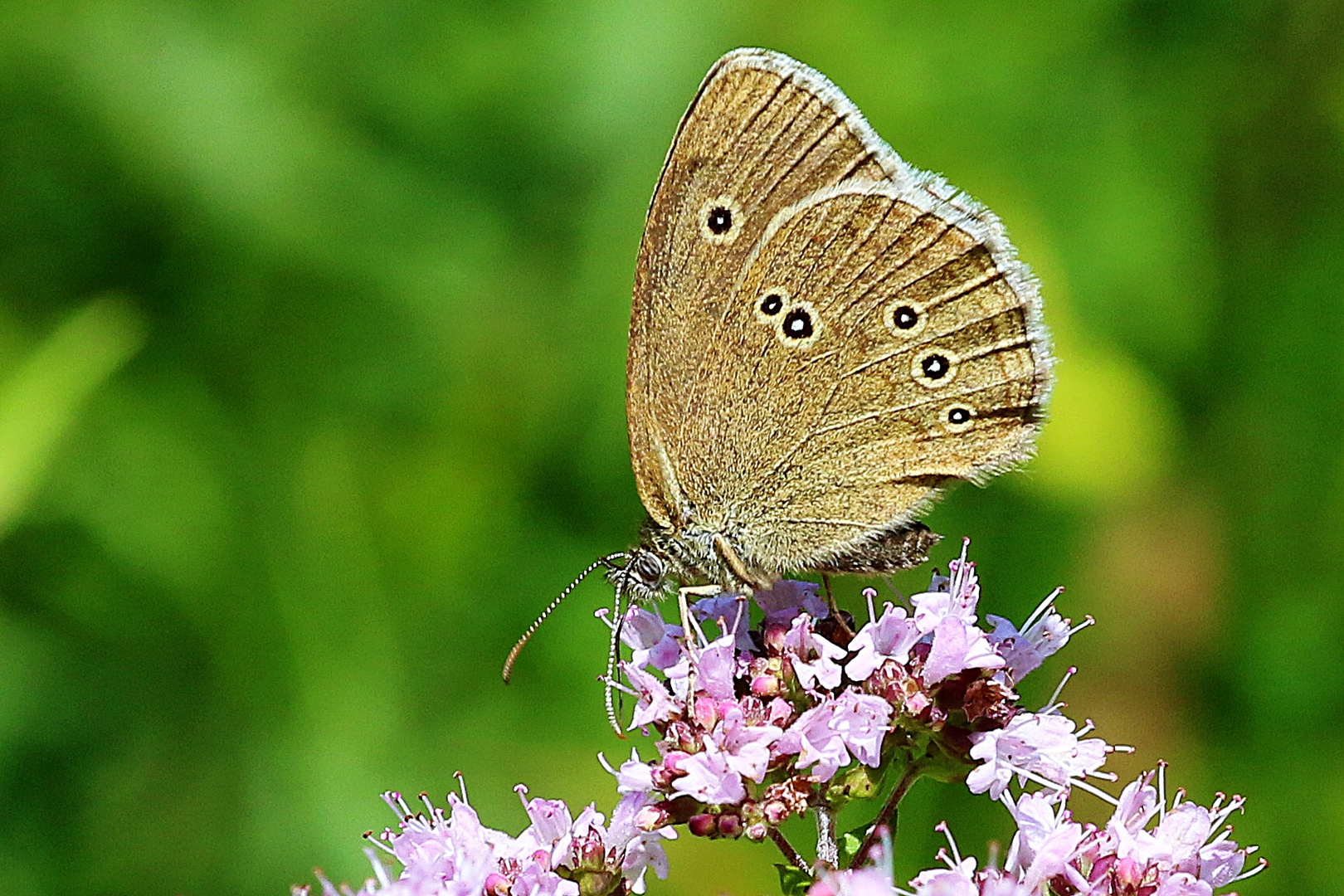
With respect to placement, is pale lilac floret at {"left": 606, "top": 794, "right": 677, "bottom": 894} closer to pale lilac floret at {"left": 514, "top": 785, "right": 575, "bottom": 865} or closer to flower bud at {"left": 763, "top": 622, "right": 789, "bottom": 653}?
pale lilac floret at {"left": 514, "top": 785, "right": 575, "bottom": 865}

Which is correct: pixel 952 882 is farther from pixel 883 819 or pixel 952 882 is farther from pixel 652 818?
pixel 652 818

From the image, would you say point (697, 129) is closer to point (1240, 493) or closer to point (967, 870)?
point (967, 870)

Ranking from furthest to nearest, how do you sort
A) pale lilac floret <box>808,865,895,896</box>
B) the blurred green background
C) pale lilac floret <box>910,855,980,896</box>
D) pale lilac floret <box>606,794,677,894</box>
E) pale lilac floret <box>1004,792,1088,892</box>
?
the blurred green background → pale lilac floret <box>606,794,677,894</box> → pale lilac floret <box>1004,792,1088,892</box> → pale lilac floret <box>910,855,980,896</box> → pale lilac floret <box>808,865,895,896</box>

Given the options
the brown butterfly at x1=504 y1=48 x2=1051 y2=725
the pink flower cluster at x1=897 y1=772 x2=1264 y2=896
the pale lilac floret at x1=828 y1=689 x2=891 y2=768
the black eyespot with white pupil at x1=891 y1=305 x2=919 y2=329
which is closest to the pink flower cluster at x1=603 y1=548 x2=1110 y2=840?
the pale lilac floret at x1=828 y1=689 x2=891 y2=768

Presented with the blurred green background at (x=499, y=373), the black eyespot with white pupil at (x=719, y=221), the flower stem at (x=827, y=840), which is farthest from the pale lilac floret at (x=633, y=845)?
the blurred green background at (x=499, y=373)

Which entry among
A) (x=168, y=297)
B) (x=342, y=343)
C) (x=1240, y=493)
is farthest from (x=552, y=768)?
(x=1240, y=493)

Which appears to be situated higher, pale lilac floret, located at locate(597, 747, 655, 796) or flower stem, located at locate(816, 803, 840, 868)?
pale lilac floret, located at locate(597, 747, 655, 796)

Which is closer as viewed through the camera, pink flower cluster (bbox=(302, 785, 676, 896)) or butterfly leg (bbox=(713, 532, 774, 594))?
pink flower cluster (bbox=(302, 785, 676, 896))
